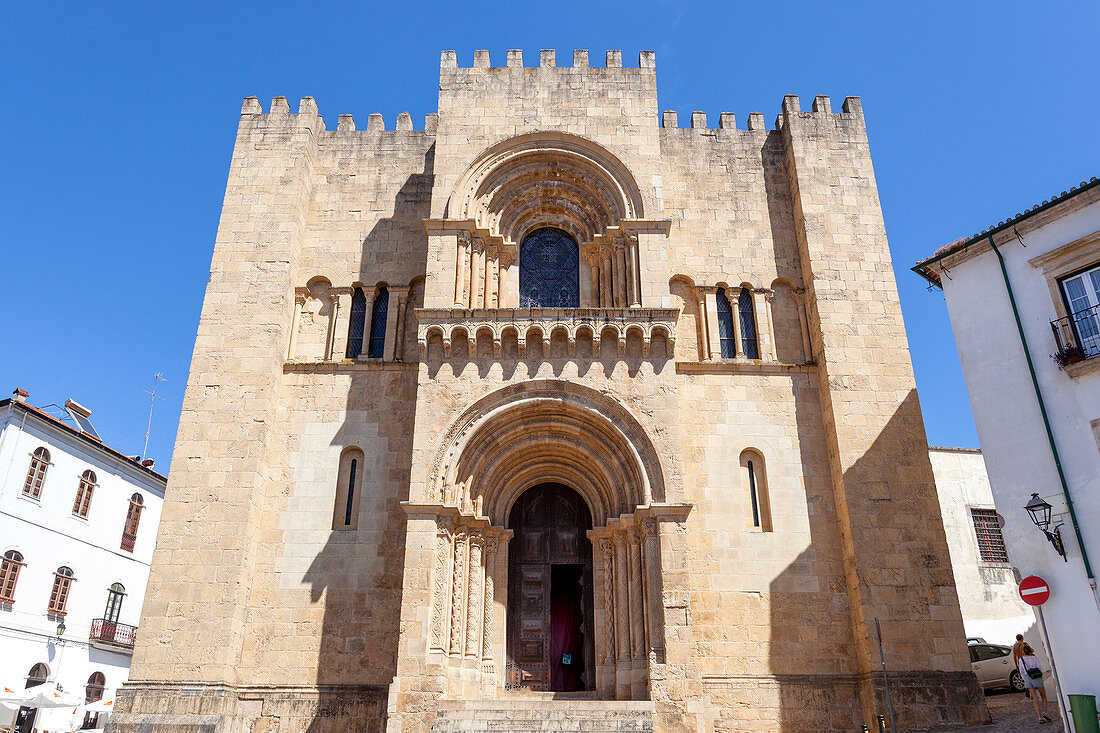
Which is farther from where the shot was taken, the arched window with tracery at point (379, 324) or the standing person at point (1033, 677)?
the arched window with tracery at point (379, 324)

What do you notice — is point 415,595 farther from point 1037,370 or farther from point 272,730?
point 1037,370

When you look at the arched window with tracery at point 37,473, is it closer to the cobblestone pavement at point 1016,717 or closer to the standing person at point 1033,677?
the cobblestone pavement at point 1016,717

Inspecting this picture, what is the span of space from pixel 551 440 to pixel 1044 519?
27.8ft

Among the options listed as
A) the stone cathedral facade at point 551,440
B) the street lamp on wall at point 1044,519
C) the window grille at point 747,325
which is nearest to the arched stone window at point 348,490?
the stone cathedral facade at point 551,440

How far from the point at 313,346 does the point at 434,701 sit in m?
8.35

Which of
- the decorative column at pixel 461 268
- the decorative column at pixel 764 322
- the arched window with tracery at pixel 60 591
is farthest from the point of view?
the arched window with tracery at pixel 60 591

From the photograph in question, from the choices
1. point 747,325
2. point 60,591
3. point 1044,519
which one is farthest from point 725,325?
point 60,591

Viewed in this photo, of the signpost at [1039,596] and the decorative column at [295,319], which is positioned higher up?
the decorative column at [295,319]

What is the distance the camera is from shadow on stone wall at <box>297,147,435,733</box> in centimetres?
1388

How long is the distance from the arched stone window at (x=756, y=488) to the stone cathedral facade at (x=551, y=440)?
3.3 inches

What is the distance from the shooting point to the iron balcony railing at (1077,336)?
12195 millimetres

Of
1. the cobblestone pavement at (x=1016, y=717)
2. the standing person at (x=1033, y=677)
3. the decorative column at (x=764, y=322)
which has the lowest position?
the cobblestone pavement at (x=1016, y=717)

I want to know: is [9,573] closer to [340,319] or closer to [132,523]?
[132,523]

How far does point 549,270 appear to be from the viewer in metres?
17.8
